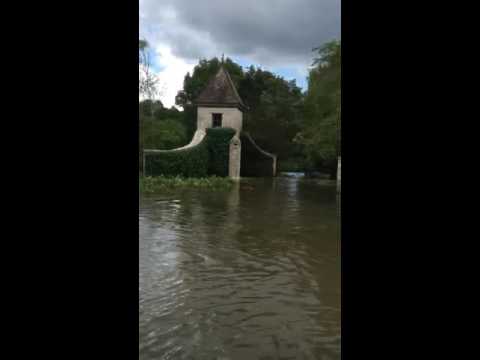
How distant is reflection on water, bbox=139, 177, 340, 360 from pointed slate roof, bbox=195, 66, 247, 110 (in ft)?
58.2

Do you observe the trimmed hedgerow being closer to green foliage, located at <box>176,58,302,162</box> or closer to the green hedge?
the green hedge

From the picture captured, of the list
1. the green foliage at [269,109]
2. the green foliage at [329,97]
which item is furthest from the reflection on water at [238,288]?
the green foliage at [269,109]

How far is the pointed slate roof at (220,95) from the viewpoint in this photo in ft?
89.9

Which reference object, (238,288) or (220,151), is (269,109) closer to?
(220,151)

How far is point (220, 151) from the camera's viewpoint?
26000 millimetres

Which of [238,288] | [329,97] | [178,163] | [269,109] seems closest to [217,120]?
[178,163]

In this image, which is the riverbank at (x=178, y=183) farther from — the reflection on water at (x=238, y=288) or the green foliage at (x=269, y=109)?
the green foliage at (x=269, y=109)

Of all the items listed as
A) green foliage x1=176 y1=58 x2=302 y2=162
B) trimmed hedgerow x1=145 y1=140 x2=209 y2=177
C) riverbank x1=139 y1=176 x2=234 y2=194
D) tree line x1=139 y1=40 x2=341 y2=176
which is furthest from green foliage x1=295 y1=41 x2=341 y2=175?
green foliage x1=176 y1=58 x2=302 y2=162

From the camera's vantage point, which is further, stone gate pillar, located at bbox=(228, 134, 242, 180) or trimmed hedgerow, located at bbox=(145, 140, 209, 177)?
stone gate pillar, located at bbox=(228, 134, 242, 180)

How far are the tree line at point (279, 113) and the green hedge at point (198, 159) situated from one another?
18.6ft

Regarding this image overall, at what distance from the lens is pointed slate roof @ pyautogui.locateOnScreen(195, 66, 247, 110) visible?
27406 millimetres
